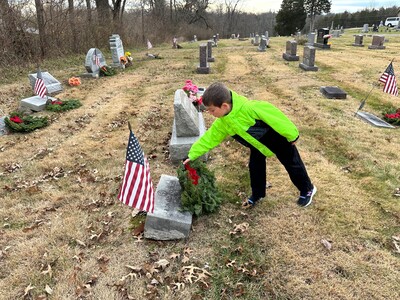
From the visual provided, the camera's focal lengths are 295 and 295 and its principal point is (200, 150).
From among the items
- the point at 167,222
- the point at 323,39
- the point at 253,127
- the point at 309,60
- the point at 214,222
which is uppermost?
the point at 323,39

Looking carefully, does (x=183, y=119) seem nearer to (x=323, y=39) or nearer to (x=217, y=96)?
(x=217, y=96)

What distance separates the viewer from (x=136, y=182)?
3.57m

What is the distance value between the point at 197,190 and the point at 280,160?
3.96ft

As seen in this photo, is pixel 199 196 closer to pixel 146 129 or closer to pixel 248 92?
pixel 146 129

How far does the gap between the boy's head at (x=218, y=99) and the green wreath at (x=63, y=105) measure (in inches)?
309

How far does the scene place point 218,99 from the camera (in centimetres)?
335

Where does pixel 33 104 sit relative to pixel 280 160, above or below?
below

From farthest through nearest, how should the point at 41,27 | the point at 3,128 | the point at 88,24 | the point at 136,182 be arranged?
the point at 88,24 → the point at 41,27 → the point at 3,128 → the point at 136,182

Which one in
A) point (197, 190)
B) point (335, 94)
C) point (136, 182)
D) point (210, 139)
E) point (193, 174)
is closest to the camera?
point (136, 182)

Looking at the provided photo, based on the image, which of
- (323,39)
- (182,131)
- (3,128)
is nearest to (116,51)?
(3,128)

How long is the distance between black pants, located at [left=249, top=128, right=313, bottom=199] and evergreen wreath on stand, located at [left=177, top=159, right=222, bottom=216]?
651mm

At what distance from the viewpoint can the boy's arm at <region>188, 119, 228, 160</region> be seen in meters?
3.75

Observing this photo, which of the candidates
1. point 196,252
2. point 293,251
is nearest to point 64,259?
point 196,252

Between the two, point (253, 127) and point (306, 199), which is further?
point (306, 199)
